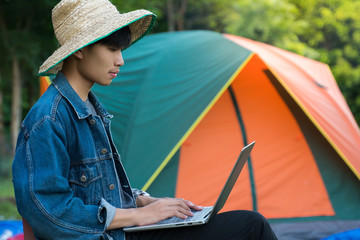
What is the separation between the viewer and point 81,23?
48.3 inches

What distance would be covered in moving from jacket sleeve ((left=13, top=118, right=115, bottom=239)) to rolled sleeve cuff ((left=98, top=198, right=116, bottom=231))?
0.05 feet

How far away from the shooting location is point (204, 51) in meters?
2.99

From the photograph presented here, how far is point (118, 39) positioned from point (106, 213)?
44cm

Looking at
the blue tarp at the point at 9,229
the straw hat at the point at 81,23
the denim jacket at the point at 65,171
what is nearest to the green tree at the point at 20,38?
the blue tarp at the point at 9,229

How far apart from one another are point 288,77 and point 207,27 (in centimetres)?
870

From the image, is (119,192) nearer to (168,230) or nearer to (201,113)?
(168,230)

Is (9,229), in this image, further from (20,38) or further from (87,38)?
(20,38)

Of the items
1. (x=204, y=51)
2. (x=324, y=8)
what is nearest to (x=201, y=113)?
(x=204, y=51)

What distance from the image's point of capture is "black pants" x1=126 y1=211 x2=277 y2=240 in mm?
1206

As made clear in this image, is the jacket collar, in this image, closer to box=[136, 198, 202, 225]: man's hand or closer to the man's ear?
the man's ear

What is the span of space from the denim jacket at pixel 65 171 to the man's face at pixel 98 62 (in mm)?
71

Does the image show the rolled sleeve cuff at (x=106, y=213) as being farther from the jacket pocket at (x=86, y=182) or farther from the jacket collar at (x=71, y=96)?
the jacket collar at (x=71, y=96)

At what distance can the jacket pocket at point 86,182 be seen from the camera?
1124mm

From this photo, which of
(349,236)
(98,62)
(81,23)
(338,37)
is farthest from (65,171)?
(338,37)
